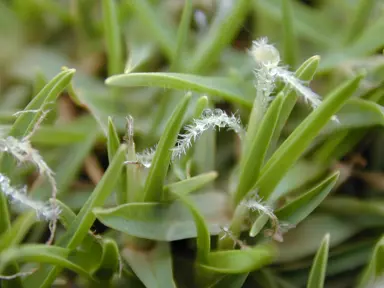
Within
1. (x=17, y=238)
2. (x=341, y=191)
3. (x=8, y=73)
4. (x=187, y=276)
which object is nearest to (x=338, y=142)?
(x=341, y=191)

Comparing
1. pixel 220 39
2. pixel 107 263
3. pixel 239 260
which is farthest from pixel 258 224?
pixel 220 39

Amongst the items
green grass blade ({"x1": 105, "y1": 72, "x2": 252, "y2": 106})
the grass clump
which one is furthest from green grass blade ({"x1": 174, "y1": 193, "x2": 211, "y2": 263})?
green grass blade ({"x1": 105, "y1": 72, "x2": 252, "y2": 106})

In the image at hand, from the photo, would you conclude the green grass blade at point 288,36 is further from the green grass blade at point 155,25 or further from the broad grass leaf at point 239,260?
the broad grass leaf at point 239,260

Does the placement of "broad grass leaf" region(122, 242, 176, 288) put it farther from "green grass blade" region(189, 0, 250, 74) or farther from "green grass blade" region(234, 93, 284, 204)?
"green grass blade" region(189, 0, 250, 74)

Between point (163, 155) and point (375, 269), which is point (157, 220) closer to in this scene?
point (163, 155)

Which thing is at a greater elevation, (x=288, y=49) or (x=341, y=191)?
(x=288, y=49)

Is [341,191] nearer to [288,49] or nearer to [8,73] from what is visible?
[288,49]
